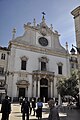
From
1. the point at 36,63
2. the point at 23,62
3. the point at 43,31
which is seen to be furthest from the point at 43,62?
the point at 43,31

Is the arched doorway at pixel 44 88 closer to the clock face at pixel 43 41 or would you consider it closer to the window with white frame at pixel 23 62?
the window with white frame at pixel 23 62

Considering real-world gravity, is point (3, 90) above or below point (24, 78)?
below

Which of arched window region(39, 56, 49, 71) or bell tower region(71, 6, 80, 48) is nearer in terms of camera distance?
bell tower region(71, 6, 80, 48)

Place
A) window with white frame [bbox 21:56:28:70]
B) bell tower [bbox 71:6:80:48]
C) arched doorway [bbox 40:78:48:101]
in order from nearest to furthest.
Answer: bell tower [bbox 71:6:80:48] < window with white frame [bbox 21:56:28:70] < arched doorway [bbox 40:78:48:101]

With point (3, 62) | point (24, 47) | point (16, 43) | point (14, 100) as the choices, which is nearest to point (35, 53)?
point (24, 47)

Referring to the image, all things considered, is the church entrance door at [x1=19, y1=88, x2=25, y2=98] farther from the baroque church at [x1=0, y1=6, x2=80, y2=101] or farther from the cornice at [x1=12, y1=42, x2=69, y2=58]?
the cornice at [x1=12, y1=42, x2=69, y2=58]

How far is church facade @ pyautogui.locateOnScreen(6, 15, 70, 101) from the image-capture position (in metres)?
29.9

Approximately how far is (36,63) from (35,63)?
255mm

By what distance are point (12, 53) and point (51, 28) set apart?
13833 mm

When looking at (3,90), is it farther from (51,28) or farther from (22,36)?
(51,28)

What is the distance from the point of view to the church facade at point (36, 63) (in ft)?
98.1

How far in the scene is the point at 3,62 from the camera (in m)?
29.5


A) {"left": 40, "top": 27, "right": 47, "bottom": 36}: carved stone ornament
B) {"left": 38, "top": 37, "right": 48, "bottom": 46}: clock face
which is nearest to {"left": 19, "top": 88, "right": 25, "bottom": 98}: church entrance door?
{"left": 38, "top": 37, "right": 48, "bottom": 46}: clock face

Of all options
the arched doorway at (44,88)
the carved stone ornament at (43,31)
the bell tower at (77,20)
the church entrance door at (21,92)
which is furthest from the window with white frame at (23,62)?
the bell tower at (77,20)
